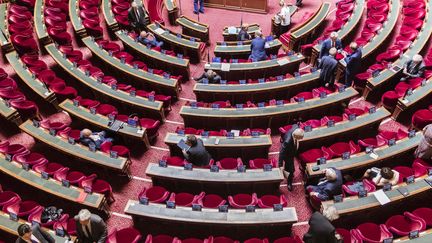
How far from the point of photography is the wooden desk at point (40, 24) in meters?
11.6

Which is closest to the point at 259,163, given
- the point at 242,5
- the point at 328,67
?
the point at 328,67

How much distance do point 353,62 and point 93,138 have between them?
6.53 meters

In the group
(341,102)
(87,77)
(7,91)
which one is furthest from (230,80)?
(7,91)

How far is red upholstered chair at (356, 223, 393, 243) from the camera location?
6.65 metres

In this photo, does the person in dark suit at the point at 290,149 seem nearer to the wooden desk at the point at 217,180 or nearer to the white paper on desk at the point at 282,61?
the wooden desk at the point at 217,180

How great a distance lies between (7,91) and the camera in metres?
9.66

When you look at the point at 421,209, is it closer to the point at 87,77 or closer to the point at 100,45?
the point at 87,77

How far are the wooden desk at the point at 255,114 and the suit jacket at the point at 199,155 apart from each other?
1.36 m

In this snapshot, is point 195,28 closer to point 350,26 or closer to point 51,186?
point 350,26

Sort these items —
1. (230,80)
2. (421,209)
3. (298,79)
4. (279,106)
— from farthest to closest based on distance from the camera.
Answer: (230,80), (298,79), (279,106), (421,209)

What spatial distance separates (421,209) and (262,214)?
2825 millimetres

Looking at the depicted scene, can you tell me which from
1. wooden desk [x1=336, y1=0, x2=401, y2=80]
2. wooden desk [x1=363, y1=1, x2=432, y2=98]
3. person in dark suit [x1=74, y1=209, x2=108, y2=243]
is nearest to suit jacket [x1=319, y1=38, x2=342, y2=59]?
wooden desk [x1=336, y1=0, x2=401, y2=80]

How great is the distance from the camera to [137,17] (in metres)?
12.6

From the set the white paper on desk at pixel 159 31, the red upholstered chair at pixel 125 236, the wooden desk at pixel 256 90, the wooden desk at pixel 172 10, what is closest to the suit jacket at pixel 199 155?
the red upholstered chair at pixel 125 236
